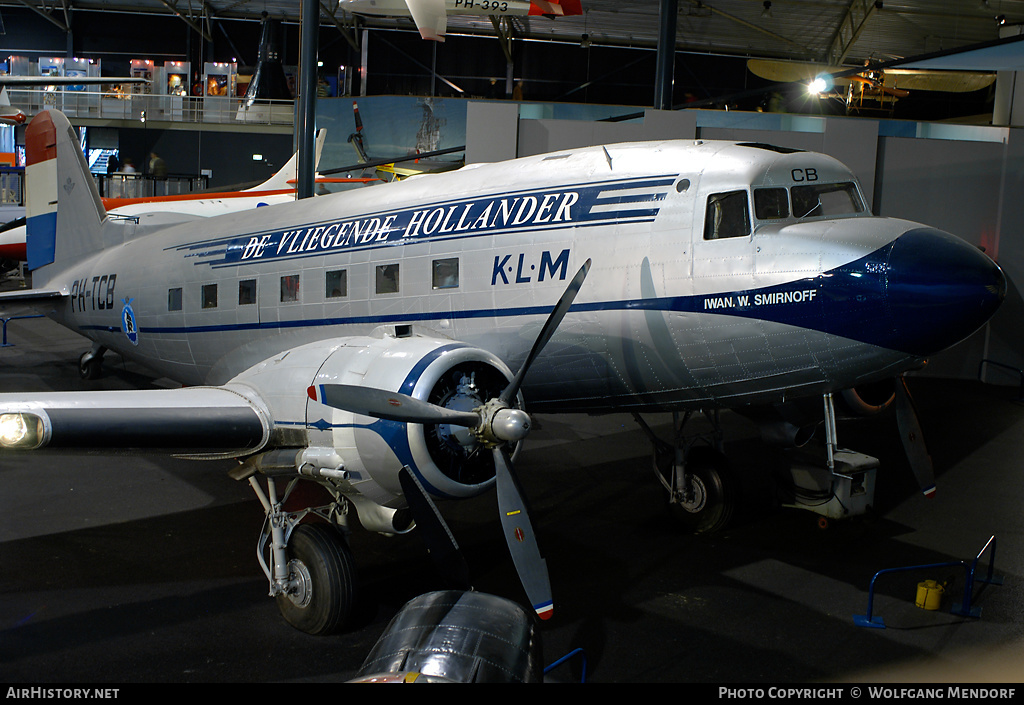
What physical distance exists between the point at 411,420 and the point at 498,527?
325cm

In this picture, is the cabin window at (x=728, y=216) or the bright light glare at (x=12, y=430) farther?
the cabin window at (x=728, y=216)

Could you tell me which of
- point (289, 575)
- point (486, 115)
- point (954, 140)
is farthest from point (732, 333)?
point (954, 140)

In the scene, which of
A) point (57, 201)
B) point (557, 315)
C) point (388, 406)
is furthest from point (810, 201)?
point (57, 201)


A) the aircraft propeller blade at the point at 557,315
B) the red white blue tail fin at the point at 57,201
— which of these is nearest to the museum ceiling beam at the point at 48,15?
the red white blue tail fin at the point at 57,201

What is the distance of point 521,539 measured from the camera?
5.84 m

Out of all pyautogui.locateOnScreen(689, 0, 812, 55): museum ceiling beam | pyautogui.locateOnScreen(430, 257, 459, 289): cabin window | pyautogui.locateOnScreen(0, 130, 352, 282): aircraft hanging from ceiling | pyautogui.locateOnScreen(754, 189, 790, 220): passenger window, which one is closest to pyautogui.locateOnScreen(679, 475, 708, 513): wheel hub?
pyautogui.locateOnScreen(754, 189, 790, 220): passenger window

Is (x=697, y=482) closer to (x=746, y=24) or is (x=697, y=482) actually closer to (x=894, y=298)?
(x=894, y=298)

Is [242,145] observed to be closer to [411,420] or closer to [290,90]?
[290,90]

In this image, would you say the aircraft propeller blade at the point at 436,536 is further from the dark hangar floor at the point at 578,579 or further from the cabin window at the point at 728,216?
the cabin window at the point at 728,216

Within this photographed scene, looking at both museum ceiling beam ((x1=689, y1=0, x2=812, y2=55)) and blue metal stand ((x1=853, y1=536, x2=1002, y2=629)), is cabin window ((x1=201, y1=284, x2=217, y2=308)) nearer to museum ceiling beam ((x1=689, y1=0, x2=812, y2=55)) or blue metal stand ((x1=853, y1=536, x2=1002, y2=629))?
blue metal stand ((x1=853, y1=536, x2=1002, y2=629))

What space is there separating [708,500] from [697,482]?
0.23 m

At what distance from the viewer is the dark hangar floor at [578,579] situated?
5621 mm

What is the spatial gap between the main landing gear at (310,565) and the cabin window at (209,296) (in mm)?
3459

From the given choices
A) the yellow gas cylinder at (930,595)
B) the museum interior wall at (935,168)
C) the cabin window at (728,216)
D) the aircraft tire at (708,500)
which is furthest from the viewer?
the museum interior wall at (935,168)
